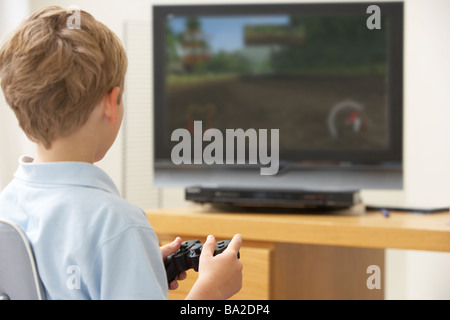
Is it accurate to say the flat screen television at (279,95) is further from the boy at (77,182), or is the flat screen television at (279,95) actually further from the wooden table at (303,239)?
the boy at (77,182)

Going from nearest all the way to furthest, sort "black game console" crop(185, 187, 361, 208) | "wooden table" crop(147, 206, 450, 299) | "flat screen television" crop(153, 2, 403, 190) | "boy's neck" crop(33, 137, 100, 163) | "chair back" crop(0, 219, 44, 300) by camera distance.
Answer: "chair back" crop(0, 219, 44, 300) → "boy's neck" crop(33, 137, 100, 163) → "wooden table" crop(147, 206, 450, 299) → "black game console" crop(185, 187, 361, 208) → "flat screen television" crop(153, 2, 403, 190)

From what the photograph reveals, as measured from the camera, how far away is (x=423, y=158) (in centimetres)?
213

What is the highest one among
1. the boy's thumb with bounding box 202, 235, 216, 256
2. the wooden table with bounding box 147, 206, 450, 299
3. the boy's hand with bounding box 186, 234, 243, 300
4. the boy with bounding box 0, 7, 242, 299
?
the boy with bounding box 0, 7, 242, 299

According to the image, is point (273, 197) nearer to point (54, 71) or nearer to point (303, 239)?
point (303, 239)

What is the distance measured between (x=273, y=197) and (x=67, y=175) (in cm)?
103

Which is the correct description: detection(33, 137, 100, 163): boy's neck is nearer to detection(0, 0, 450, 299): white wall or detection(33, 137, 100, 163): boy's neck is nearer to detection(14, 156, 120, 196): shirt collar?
detection(14, 156, 120, 196): shirt collar

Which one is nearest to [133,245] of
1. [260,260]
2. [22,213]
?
[22,213]

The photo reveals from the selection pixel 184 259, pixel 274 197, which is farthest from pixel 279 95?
pixel 184 259

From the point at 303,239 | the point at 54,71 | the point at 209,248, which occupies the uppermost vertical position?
the point at 54,71

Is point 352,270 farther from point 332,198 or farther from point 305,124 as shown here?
point 305,124

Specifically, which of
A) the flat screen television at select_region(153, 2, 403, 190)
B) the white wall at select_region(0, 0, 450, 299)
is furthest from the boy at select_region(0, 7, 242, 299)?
the white wall at select_region(0, 0, 450, 299)

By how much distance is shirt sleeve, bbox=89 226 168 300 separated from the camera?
701 mm

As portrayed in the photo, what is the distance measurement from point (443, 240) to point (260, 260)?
18.5 inches

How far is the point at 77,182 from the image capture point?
2.46 feet
